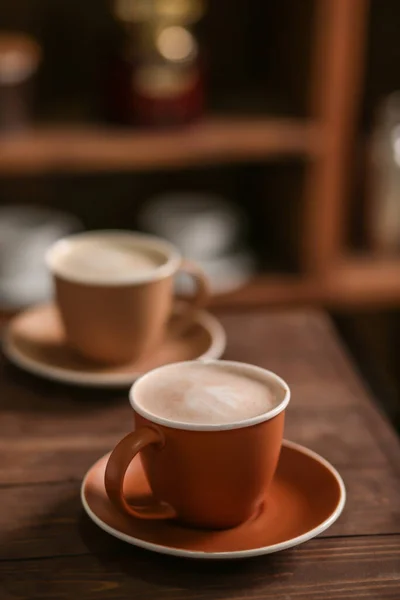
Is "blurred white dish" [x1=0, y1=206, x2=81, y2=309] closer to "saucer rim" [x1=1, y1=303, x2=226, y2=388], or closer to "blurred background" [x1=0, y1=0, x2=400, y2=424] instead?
"blurred background" [x1=0, y1=0, x2=400, y2=424]

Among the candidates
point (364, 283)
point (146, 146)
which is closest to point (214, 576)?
point (146, 146)

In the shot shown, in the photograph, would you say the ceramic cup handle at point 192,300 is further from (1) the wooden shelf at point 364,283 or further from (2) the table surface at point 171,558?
(1) the wooden shelf at point 364,283

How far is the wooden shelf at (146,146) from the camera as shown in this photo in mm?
1608

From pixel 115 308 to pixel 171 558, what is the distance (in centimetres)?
31

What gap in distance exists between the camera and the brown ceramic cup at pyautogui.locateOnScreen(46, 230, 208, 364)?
85 cm

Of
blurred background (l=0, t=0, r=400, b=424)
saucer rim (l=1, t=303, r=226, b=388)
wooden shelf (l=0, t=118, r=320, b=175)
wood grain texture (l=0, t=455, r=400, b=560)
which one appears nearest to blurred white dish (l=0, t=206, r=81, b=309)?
blurred background (l=0, t=0, r=400, b=424)

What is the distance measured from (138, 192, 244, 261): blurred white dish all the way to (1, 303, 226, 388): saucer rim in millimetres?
765

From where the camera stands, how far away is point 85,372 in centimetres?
87

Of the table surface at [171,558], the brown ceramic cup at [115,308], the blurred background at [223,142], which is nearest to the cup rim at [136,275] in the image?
the brown ceramic cup at [115,308]

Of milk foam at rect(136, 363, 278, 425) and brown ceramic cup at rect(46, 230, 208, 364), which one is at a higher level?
milk foam at rect(136, 363, 278, 425)

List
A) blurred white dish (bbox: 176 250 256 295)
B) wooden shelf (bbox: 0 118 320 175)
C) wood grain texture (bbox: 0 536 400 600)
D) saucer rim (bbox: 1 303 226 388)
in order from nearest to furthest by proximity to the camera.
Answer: wood grain texture (bbox: 0 536 400 600) → saucer rim (bbox: 1 303 226 388) → wooden shelf (bbox: 0 118 320 175) → blurred white dish (bbox: 176 250 256 295)

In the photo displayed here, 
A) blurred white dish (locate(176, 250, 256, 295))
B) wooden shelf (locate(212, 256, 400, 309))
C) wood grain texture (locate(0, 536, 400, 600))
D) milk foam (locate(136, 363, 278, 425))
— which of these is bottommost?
wooden shelf (locate(212, 256, 400, 309))

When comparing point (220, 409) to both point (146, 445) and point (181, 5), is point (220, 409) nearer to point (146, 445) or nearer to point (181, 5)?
point (146, 445)

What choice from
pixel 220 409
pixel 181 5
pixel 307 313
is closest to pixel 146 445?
pixel 220 409
